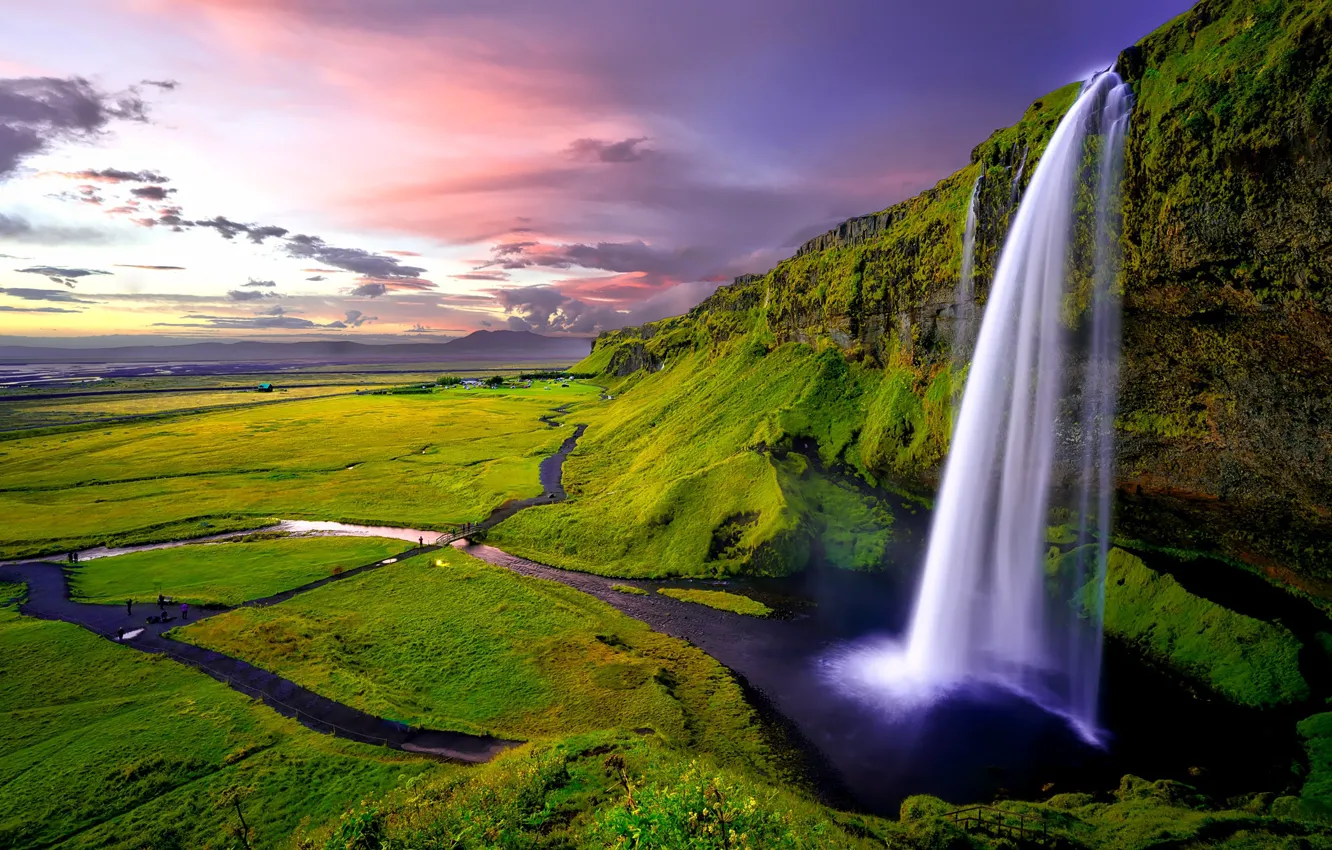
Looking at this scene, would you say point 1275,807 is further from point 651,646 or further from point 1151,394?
point 651,646

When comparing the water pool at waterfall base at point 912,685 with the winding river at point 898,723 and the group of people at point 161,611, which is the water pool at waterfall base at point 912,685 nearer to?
the winding river at point 898,723

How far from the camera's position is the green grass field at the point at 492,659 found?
1198 inches

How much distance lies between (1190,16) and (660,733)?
48900 mm

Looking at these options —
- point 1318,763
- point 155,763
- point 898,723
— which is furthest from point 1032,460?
point 155,763

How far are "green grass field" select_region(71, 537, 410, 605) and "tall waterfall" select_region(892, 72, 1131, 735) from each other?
51.7 meters

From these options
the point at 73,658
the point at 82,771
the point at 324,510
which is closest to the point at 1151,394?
the point at 82,771

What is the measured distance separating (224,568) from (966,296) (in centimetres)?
7413

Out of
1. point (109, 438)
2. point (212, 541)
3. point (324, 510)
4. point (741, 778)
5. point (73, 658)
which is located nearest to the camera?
point (741, 778)

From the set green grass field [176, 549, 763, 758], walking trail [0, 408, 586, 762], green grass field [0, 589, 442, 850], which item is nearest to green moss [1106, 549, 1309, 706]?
green grass field [176, 549, 763, 758]

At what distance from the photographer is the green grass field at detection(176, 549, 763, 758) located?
3042 cm

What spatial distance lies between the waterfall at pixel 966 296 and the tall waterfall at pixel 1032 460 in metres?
5.69

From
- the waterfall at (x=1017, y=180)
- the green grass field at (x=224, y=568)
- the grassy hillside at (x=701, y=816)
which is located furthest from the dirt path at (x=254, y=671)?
the waterfall at (x=1017, y=180)

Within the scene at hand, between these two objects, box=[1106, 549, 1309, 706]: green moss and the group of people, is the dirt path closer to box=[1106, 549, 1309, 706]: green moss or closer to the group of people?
the group of people

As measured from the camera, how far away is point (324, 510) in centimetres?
7462
